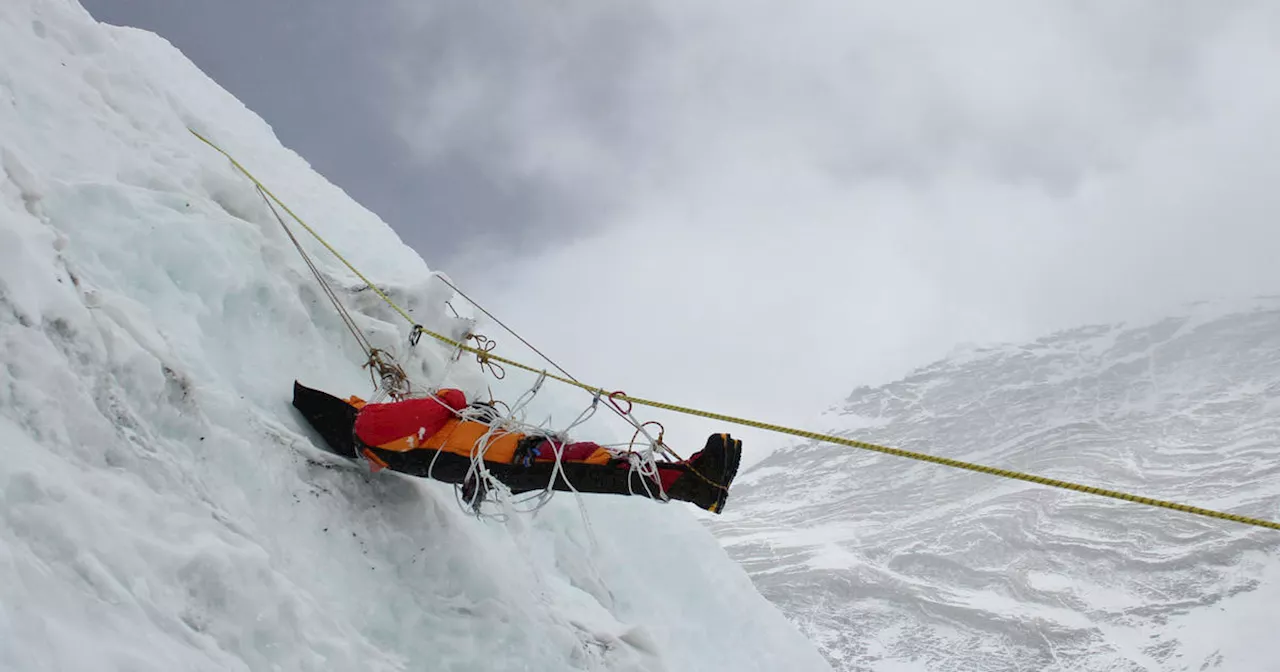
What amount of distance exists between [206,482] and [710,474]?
8.49 feet

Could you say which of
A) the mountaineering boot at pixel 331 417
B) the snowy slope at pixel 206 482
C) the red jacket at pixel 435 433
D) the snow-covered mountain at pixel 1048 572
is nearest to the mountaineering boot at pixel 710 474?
the red jacket at pixel 435 433

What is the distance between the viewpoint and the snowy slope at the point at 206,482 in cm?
329

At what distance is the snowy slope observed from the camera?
3.29 meters

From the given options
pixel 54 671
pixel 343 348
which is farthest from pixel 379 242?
pixel 54 671

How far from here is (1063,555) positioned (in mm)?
129125

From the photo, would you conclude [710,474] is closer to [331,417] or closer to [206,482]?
[331,417]

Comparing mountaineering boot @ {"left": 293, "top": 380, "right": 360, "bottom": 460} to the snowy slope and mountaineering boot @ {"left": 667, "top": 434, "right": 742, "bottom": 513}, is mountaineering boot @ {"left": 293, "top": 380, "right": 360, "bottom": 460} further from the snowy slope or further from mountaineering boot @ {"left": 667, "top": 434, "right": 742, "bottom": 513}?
mountaineering boot @ {"left": 667, "top": 434, "right": 742, "bottom": 513}

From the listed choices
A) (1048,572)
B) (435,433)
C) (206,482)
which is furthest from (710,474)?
(1048,572)

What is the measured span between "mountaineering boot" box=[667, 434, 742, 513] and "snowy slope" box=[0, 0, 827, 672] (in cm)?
155

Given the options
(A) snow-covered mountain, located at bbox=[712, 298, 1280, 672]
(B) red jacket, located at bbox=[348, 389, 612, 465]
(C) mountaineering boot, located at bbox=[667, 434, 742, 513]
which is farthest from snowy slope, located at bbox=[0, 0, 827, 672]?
(A) snow-covered mountain, located at bbox=[712, 298, 1280, 672]

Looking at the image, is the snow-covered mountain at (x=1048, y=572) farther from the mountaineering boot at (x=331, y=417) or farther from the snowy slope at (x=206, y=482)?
the mountaineering boot at (x=331, y=417)

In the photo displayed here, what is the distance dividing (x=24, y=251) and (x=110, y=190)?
1729 millimetres

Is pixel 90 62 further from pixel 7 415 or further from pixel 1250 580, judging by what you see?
pixel 1250 580

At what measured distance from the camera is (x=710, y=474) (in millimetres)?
4664
